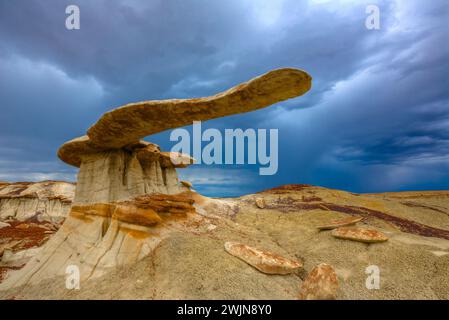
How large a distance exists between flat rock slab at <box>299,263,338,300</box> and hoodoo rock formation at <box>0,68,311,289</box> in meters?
4.26

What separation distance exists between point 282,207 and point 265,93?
9.64 metres

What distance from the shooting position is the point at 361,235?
6.77 m

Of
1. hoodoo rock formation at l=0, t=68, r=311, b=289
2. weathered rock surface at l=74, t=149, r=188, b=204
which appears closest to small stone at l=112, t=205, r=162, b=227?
hoodoo rock formation at l=0, t=68, r=311, b=289

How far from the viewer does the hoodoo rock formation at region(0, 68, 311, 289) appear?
226 inches

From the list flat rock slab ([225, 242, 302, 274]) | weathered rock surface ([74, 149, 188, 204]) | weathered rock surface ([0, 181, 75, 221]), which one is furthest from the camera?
weathered rock surface ([0, 181, 75, 221])

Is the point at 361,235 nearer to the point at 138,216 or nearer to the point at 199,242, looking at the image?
the point at 199,242

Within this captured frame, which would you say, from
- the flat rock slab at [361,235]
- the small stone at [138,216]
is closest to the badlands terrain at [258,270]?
the flat rock slab at [361,235]

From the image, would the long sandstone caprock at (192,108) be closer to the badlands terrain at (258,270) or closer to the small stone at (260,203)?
the badlands terrain at (258,270)

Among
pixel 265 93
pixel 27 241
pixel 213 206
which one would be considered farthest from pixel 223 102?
pixel 27 241

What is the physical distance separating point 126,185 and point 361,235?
926 centimetres

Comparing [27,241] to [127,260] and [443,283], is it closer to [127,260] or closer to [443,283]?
[127,260]

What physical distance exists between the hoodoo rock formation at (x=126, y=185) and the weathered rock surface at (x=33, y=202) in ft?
72.4

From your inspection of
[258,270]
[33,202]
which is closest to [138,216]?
[258,270]

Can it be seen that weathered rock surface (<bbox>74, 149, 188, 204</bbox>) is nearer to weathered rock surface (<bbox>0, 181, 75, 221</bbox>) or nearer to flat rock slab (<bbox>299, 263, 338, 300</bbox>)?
flat rock slab (<bbox>299, 263, 338, 300</bbox>)
